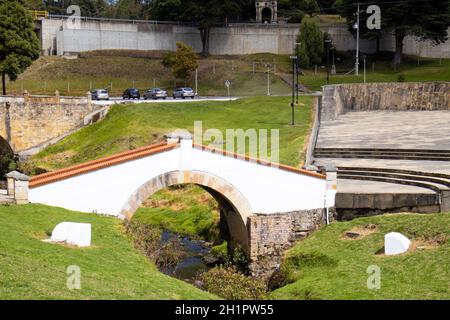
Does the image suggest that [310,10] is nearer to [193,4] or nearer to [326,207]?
[193,4]

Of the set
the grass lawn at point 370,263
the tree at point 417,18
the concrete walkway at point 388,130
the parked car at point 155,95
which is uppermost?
the tree at point 417,18

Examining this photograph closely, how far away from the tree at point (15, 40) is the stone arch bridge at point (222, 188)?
30.3 meters

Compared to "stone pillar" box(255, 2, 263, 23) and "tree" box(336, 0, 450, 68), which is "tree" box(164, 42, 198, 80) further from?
"stone pillar" box(255, 2, 263, 23)

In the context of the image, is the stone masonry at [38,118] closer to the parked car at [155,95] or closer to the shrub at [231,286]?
the parked car at [155,95]

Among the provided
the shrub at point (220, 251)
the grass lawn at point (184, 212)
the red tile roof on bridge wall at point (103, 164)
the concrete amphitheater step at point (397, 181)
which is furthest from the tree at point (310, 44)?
the red tile roof on bridge wall at point (103, 164)

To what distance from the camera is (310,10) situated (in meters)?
90.4

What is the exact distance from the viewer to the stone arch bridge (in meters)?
22.3

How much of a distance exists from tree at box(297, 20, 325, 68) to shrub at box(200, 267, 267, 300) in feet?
175

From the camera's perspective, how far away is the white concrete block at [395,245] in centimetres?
2002

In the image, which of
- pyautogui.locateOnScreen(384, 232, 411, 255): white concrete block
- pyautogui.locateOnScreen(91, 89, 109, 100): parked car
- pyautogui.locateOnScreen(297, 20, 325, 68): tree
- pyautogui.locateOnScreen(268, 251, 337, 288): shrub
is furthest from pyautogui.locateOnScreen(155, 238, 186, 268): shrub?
pyautogui.locateOnScreen(297, 20, 325, 68): tree

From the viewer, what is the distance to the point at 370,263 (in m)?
19.8

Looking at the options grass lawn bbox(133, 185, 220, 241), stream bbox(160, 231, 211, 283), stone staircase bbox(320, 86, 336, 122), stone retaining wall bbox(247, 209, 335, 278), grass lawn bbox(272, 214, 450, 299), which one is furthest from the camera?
stone staircase bbox(320, 86, 336, 122)

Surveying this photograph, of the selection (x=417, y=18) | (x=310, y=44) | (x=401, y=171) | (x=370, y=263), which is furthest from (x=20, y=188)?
(x=310, y=44)
